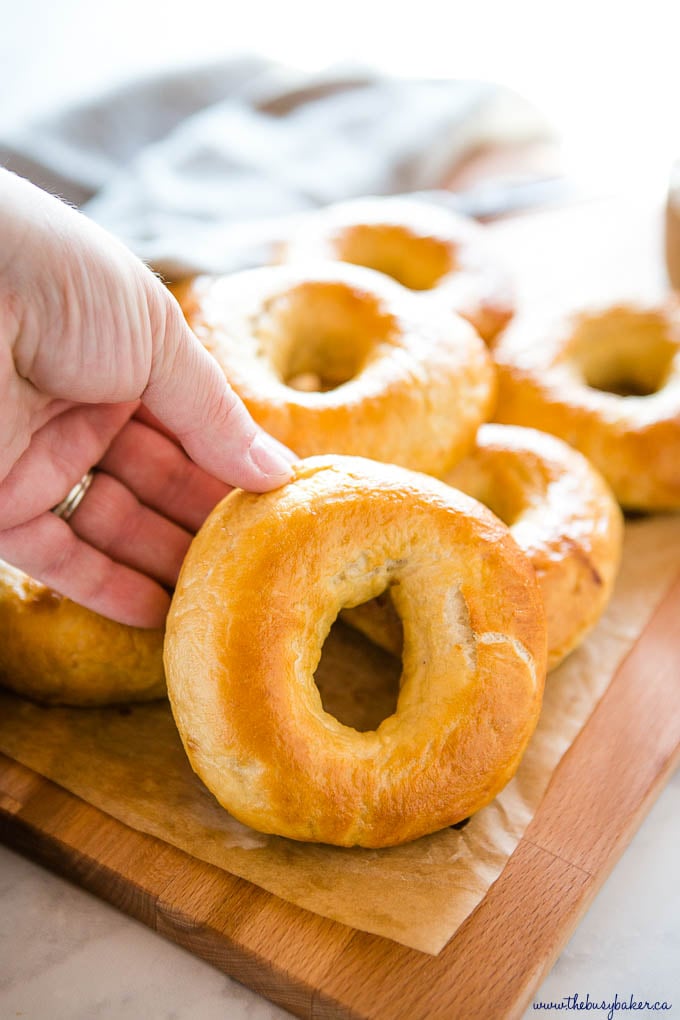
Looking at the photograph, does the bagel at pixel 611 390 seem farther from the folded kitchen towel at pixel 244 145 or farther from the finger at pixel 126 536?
the finger at pixel 126 536

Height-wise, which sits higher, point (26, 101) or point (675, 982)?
point (26, 101)

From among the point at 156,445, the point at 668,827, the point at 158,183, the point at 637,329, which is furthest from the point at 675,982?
the point at 158,183

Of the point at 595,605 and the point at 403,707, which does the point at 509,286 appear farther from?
the point at 403,707

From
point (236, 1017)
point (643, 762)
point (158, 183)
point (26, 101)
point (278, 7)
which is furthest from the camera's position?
point (278, 7)

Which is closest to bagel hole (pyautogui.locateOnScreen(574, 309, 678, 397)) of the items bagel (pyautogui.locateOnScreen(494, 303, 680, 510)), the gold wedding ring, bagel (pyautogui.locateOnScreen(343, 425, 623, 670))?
bagel (pyautogui.locateOnScreen(494, 303, 680, 510))

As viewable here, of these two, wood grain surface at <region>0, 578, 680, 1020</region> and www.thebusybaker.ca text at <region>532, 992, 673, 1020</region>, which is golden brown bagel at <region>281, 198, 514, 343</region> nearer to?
wood grain surface at <region>0, 578, 680, 1020</region>

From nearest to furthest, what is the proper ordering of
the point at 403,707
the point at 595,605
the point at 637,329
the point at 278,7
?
1. the point at 403,707
2. the point at 595,605
3. the point at 637,329
4. the point at 278,7
